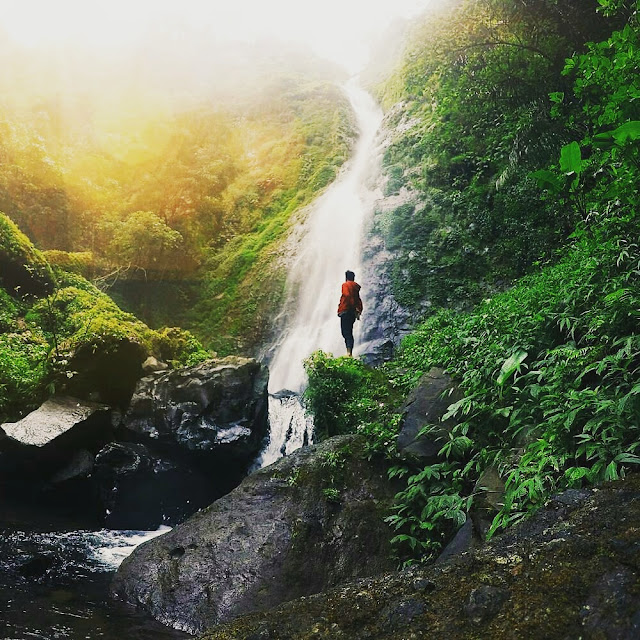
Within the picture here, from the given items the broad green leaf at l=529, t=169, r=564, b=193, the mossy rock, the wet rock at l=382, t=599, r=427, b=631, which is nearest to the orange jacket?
the broad green leaf at l=529, t=169, r=564, b=193

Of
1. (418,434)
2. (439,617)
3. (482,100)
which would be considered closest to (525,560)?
(439,617)

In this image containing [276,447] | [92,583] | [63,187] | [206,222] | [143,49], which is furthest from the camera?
[143,49]

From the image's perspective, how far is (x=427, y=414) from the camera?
567 cm

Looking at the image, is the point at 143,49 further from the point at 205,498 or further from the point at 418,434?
the point at 418,434

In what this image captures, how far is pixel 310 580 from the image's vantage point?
4.81 metres

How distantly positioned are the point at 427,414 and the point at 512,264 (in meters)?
7.64

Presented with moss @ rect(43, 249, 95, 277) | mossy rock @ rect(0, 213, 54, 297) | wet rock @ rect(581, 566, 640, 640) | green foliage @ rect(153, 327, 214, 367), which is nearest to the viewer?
wet rock @ rect(581, 566, 640, 640)

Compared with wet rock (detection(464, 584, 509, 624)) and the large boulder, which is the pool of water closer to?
the large boulder

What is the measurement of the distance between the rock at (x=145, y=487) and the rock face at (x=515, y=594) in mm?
6720

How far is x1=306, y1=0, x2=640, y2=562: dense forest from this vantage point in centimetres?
370

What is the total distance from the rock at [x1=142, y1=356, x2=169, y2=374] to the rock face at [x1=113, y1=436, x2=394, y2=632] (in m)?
5.72

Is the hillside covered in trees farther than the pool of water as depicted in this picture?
Yes

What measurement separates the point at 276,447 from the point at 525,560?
27.0 ft

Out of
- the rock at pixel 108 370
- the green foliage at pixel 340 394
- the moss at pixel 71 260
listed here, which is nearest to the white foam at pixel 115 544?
the green foliage at pixel 340 394
